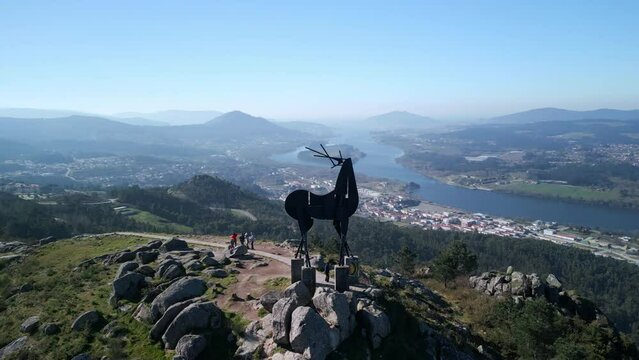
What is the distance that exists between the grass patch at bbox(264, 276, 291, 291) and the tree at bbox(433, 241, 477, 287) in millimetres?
19674

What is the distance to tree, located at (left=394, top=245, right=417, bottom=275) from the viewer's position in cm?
4344

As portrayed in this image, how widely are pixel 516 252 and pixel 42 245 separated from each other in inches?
3576

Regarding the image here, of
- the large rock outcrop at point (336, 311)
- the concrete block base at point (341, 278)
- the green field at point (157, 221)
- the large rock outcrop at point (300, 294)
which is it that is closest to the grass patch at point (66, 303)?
the large rock outcrop at point (300, 294)

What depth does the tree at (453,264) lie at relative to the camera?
129 feet

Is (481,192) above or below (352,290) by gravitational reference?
below

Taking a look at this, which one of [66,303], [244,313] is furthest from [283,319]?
[66,303]

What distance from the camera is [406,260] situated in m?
43.6

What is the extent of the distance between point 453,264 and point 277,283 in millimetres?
20914

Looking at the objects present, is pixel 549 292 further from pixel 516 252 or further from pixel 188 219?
pixel 188 219

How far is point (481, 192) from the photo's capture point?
19538 centimetres

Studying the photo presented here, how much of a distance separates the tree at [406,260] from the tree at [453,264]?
126 inches

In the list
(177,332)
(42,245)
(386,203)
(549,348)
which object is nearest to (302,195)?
(177,332)

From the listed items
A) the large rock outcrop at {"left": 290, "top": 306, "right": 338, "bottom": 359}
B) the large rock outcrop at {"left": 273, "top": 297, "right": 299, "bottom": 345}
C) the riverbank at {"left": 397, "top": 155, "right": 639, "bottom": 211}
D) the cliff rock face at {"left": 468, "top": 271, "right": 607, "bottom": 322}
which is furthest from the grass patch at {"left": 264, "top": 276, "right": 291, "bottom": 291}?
the riverbank at {"left": 397, "top": 155, "right": 639, "bottom": 211}

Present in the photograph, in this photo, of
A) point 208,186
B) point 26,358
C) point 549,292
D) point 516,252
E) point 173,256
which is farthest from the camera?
point 208,186
